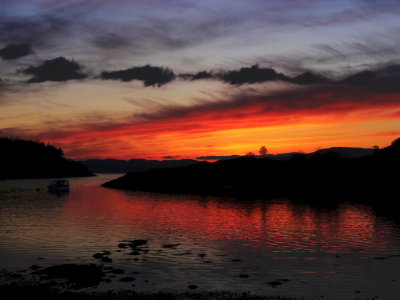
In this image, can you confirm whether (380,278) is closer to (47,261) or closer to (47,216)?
(47,261)

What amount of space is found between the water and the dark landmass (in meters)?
84.3

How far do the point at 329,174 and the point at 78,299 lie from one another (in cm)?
16309

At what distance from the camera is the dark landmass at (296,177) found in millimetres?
155875

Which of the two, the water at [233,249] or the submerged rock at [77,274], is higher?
the submerged rock at [77,274]

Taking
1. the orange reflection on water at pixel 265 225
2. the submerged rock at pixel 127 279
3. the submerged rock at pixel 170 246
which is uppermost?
the submerged rock at pixel 127 279

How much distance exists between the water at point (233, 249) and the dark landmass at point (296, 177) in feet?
277

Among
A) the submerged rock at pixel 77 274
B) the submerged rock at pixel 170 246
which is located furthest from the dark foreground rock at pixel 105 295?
the submerged rock at pixel 170 246

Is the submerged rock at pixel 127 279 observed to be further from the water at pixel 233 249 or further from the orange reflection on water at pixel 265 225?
the orange reflection on water at pixel 265 225

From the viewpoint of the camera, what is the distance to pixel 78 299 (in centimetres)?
2441

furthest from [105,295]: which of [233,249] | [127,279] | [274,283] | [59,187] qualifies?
[59,187]

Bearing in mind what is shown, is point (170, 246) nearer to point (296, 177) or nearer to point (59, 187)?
point (59, 187)

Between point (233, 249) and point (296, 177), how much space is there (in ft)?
462

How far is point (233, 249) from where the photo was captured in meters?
43.2

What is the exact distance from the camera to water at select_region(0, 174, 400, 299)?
29.8 meters
